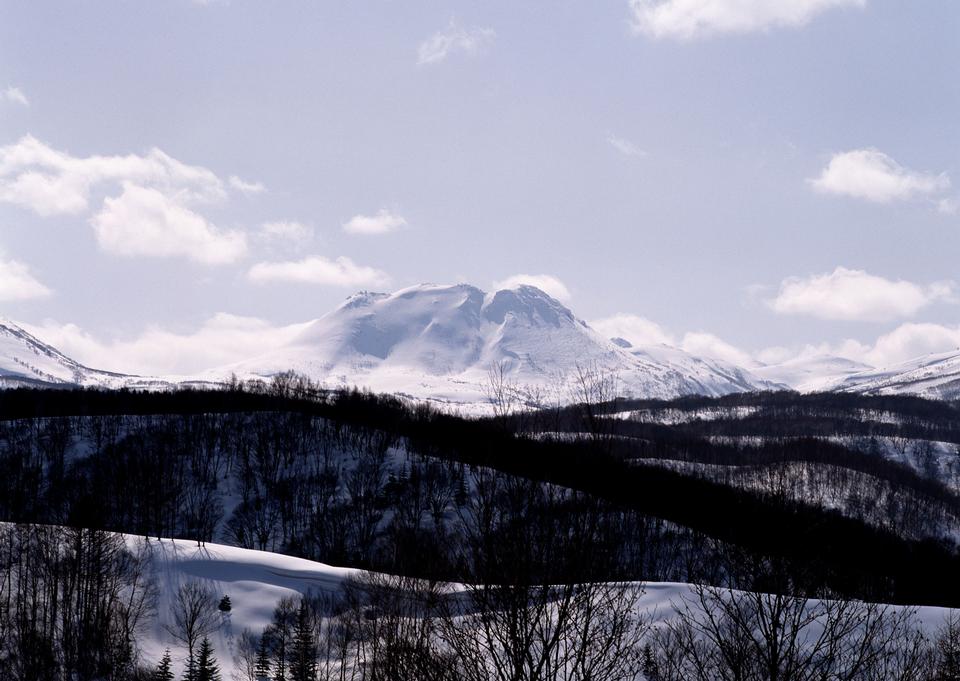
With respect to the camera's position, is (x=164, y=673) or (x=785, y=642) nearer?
(x=785, y=642)

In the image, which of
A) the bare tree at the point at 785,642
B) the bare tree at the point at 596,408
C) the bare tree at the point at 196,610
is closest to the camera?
the bare tree at the point at 596,408

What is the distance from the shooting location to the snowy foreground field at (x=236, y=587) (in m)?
53.6

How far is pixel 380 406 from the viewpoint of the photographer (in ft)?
596

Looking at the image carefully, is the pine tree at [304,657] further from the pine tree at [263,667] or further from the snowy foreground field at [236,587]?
the snowy foreground field at [236,587]

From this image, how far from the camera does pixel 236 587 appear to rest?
210 feet

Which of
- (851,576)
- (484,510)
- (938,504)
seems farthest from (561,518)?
(938,504)

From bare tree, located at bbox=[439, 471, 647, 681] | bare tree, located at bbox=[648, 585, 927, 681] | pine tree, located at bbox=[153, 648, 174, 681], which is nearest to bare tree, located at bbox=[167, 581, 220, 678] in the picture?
pine tree, located at bbox=[153, 648, 174, 681]

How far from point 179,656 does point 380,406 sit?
130 meters

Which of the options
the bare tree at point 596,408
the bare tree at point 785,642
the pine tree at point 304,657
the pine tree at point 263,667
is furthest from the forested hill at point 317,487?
the bare tree at point 596,408

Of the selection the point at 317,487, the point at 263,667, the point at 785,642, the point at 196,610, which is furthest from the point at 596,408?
the point at 317,487

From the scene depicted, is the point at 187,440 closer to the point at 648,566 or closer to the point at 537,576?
the point at 648,566

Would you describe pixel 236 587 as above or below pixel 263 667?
above

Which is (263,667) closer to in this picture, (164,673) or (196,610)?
(164,673)

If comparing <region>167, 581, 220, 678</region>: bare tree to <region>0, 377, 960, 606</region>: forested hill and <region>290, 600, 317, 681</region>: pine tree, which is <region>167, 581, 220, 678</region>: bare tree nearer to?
<region>0, 377, 960, 606</region>: forested hill
